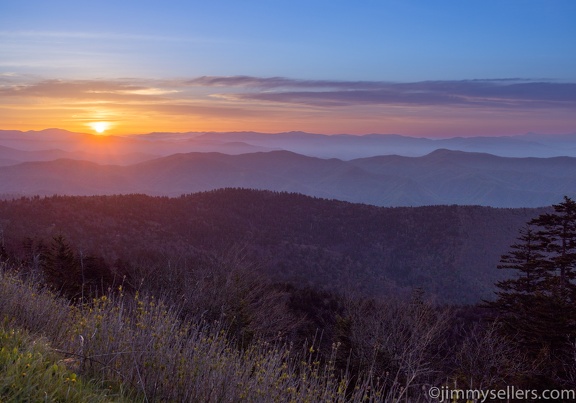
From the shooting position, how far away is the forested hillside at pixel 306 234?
46.2 meters

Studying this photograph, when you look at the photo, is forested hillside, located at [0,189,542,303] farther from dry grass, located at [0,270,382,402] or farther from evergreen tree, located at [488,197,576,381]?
dry grass, located at [0,270,382,402]

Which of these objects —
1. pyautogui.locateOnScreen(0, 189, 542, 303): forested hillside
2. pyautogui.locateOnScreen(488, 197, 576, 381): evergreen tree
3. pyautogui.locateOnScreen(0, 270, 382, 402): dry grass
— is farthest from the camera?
pyautogui.locateOnScreen(0, 189, 542, 303): forested hillside

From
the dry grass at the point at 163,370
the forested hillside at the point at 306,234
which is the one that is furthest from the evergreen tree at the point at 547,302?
the forested hillside at the point at 306,234

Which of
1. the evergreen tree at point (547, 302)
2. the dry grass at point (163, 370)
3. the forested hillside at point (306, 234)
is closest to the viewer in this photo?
the dry grass at point (163, 370)

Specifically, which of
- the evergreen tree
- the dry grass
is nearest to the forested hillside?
the evergreen tree

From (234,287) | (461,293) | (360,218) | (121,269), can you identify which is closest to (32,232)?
(121,269)

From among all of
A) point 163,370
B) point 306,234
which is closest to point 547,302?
point 163,370

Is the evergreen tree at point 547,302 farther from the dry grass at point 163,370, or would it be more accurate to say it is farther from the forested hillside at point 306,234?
the forested hillside at point 306,234

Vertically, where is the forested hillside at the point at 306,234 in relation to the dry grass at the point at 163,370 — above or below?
below

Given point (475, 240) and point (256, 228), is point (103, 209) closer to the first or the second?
point (256, 228)

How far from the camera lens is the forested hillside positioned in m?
46.2

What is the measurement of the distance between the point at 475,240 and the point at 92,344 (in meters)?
83.9

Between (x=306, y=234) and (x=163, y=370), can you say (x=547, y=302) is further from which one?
(x=306, y=234)

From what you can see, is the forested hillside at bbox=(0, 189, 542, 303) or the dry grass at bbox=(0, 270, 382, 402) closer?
the dry grass at bbox=(0, 270, 382, 402)
